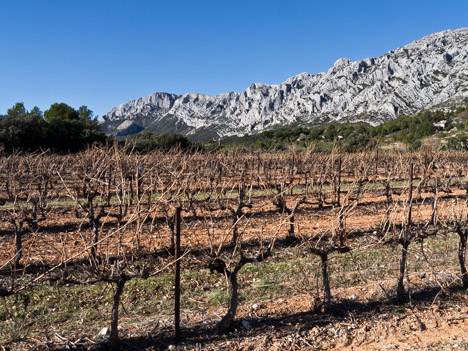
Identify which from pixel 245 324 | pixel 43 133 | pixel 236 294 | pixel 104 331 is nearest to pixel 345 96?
pixel 43 133

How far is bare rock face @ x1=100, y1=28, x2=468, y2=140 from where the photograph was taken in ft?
276

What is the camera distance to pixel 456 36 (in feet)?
330

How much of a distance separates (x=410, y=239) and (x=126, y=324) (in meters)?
4.10

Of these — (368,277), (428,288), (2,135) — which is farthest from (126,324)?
(2,135)

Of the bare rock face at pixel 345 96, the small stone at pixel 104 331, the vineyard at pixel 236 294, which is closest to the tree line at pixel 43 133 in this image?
the vineyard at pixel 236 294

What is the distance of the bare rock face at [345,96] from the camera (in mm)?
84188

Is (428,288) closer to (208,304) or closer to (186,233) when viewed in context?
(208,304)

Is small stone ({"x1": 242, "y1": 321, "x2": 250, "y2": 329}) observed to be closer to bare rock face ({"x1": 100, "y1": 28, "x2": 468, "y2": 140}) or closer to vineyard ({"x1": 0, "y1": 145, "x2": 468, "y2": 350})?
vineyard ({"x1": 0, "y1": 145, "x2": 468, "y2": 350})

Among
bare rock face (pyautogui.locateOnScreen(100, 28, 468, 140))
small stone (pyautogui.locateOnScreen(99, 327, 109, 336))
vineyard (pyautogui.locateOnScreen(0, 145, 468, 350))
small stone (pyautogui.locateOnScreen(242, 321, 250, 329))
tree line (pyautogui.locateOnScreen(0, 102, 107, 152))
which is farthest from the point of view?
bare rock face (pyautogui.locateOnScreen(100, 28, 468, 140))

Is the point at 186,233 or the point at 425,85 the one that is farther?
the point at 425,85

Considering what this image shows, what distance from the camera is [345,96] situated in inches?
3984

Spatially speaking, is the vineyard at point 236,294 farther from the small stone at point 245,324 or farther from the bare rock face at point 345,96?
the bare rock face at point 345,96

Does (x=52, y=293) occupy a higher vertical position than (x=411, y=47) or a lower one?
lower

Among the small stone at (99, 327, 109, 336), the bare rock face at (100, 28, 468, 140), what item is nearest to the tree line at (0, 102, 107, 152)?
the small stone at (99, 327, 109, 336)
